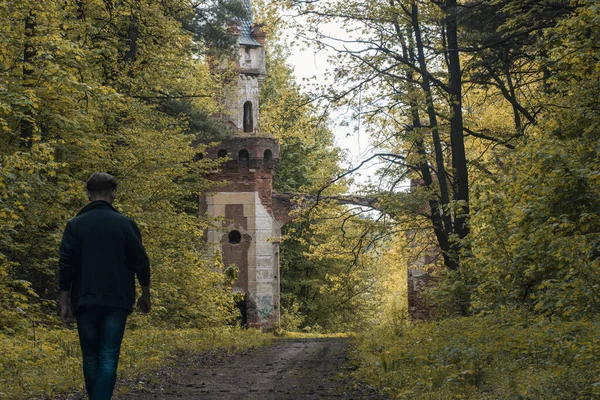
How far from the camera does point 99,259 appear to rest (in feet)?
17.3

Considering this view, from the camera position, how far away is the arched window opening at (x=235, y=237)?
28.9 m

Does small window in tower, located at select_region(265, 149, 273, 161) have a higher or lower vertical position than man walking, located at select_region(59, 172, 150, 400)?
higher

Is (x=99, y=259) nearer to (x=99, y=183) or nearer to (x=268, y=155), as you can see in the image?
(x=99, y=183)

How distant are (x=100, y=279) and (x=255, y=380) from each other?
14.9 feet

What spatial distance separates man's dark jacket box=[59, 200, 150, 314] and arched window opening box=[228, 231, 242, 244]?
77.2 feet

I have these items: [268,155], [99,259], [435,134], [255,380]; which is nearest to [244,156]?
[268,155]

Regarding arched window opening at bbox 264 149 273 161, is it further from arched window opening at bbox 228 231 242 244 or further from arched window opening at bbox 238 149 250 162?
arched window opening at bbox 228 231 242 244

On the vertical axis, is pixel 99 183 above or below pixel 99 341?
above

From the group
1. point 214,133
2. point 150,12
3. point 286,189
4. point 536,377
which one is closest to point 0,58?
point 150,12

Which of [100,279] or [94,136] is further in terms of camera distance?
[94,136]

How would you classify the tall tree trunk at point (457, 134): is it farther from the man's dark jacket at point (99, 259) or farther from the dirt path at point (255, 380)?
the man's dark jacket at point (99, 259)

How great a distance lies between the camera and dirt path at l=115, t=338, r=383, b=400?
312 inches

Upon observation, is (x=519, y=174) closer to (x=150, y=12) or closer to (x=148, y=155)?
(x=148, y=155)

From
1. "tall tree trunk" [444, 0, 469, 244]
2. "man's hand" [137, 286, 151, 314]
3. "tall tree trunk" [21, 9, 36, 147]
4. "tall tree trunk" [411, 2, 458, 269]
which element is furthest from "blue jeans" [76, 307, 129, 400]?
"tall tree trunk" [411, 2, 458, 269]
